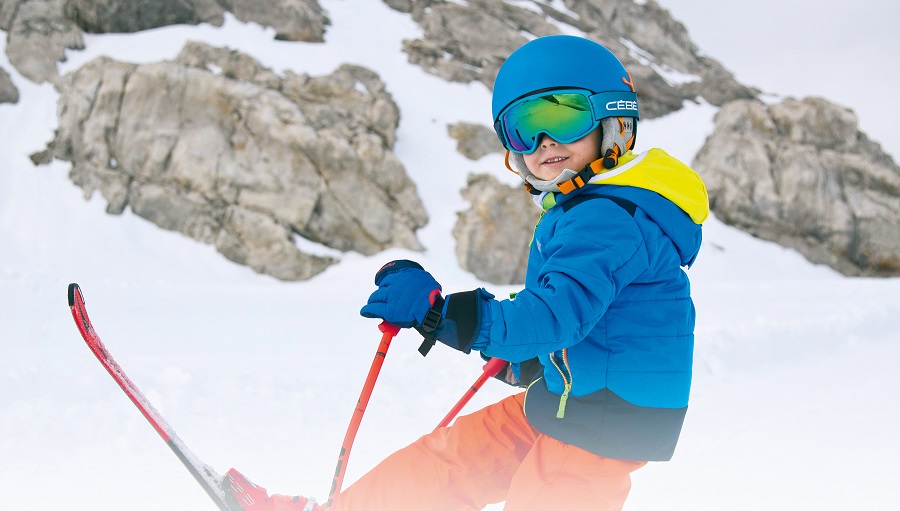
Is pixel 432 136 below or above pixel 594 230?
below

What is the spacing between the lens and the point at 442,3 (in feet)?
89.4

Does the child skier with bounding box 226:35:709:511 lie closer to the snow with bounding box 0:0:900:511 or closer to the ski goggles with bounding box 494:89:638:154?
the ski goggles with bounding box 494:89:638:154

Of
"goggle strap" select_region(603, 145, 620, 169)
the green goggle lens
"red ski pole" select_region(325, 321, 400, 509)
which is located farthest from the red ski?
"goggle strap" select_region(603, 145, 620, 169)

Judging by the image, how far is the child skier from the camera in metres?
1.77

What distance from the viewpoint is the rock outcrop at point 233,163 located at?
51.2 feet

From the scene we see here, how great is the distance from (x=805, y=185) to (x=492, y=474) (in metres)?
24.7

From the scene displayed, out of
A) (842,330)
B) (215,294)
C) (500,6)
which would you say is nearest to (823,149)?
(500,6)

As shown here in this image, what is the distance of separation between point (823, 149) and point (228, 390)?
85.1 feet

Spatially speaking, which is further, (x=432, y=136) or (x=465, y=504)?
(x=432, y=136)

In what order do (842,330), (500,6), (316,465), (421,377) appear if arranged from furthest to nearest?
(500,6), (842,330), (421,377), (316,465)

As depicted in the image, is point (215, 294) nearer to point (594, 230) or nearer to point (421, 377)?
point (421, 377)

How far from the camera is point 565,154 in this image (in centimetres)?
224

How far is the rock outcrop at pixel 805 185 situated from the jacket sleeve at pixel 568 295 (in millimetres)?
22398

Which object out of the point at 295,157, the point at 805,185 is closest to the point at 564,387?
the point at 295,157
